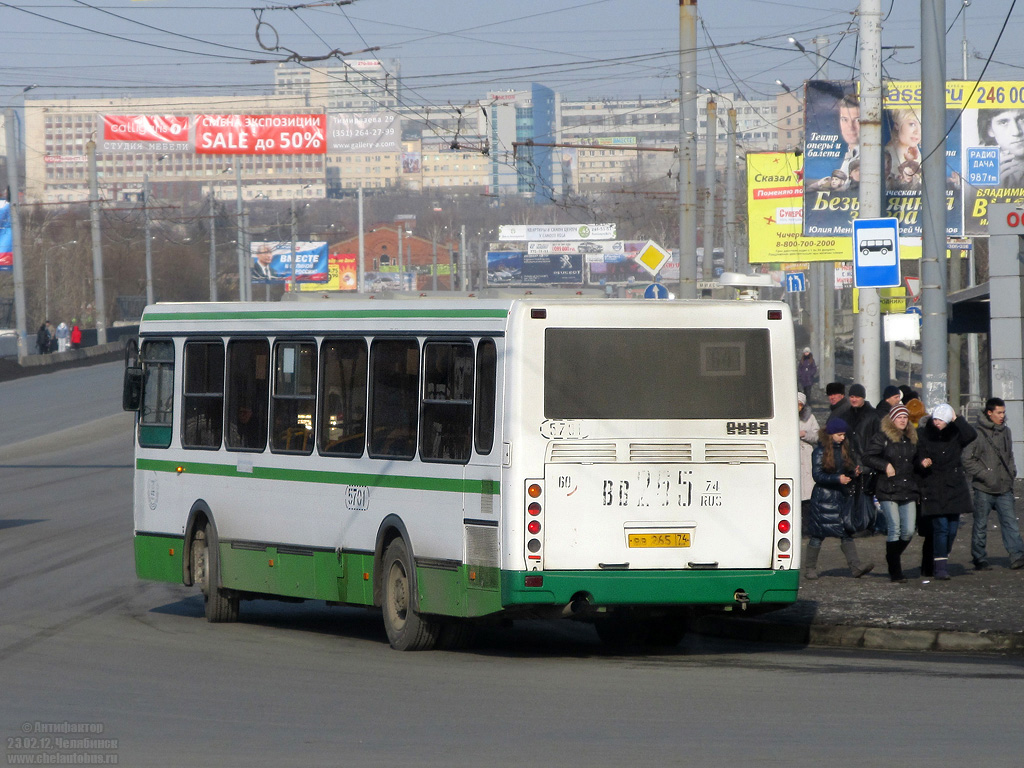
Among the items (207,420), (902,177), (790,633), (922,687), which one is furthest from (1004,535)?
(902,177)

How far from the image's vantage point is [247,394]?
12352 millimetres

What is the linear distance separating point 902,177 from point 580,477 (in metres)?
25.9

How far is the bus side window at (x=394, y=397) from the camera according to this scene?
10.7m

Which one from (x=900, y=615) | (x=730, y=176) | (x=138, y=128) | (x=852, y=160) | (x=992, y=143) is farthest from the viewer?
(x=138, y=128)

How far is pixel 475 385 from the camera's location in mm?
10141

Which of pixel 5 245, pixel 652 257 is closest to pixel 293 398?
pixel 652 257

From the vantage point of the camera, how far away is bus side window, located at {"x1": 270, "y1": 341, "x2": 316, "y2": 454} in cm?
1166

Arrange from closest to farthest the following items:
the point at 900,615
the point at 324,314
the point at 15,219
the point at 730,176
Answer: the point at 900,615 → the point at 324,314 → the point at 730,176 → the point at 15,219

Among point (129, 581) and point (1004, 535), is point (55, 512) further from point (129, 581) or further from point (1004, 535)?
point (1004, 535)

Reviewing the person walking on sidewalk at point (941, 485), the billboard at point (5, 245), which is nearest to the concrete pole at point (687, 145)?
the person walking on sidewalk at point (941, 485)

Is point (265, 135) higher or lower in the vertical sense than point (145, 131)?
lower

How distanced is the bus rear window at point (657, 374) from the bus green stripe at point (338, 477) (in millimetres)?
723

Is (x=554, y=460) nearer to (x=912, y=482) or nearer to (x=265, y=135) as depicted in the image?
(x=912, y=482)

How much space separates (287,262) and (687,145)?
285 ft
